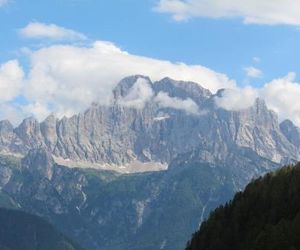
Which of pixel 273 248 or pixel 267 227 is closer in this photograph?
pixel 273 248

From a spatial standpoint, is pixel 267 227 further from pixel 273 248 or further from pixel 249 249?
pixel 273 248

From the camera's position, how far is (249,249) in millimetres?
190750

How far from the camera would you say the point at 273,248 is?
17100 cm

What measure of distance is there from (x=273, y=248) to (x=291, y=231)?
23.6 ft

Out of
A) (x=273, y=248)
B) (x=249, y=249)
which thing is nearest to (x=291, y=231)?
(x=273, y=248)

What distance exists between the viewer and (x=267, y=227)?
195750mm

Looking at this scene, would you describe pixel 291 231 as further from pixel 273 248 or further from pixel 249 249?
pixel 249 249

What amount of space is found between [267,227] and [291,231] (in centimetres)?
2085

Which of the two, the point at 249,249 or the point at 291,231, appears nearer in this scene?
the point at 291,231

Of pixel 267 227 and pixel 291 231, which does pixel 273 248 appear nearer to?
pixel 291 231

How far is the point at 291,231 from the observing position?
175m

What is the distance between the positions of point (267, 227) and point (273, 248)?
24.9m

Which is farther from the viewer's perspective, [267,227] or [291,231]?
[267,227]
